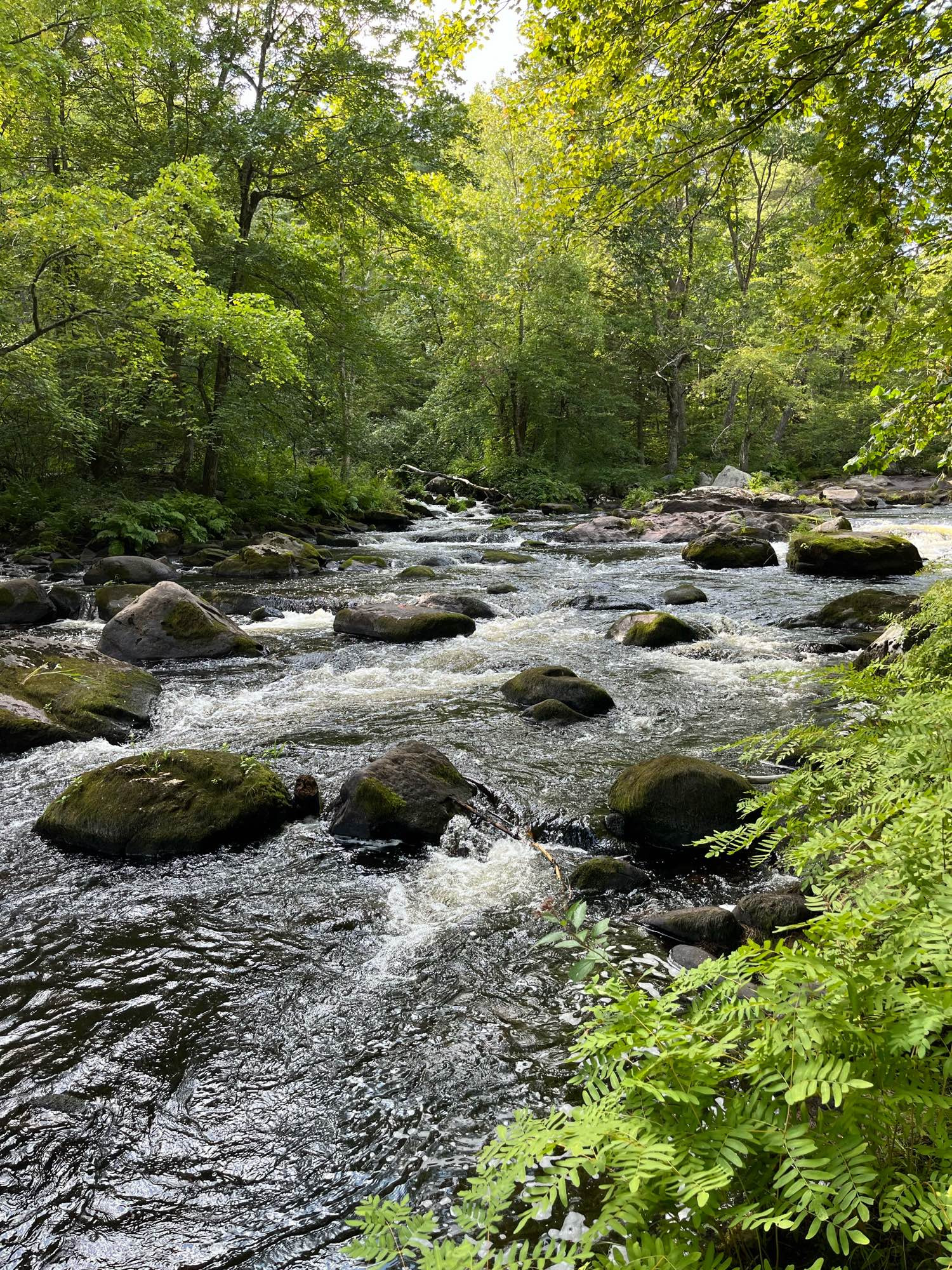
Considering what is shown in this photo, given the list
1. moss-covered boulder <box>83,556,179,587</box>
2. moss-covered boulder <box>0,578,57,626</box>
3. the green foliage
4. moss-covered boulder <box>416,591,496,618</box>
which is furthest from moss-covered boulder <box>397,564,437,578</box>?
the green foliage

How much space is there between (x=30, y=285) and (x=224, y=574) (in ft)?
19.7

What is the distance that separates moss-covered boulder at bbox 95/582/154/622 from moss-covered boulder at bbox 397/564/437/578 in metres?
5.12

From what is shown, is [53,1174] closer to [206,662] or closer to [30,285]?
[206,662]

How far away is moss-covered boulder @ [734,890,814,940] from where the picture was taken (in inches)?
146

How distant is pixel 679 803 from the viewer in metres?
4.77

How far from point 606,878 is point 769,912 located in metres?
0.95

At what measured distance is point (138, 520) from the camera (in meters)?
16.4

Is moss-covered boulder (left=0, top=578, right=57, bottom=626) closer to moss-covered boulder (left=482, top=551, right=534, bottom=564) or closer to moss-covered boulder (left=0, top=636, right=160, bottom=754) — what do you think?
moss-covered boulder (left=0, top=636, right=160, bottom=754)

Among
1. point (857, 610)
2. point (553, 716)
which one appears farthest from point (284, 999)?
point (857, 610)

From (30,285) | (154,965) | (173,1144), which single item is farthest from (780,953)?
(30,285)

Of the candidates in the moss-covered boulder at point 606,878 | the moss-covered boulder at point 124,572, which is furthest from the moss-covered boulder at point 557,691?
the moss-covered boulder at point 124,572

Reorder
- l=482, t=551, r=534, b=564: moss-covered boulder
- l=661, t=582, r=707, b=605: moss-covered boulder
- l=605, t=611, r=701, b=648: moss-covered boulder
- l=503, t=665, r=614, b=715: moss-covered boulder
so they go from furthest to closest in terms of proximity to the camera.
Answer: l=482, t=551, r=534, b=564: moss-covered boulder, l=661, t=582, r=707, b=605: moss-covered boulder, l=605, t=611, r=701, b=648: moss-covered boulder, l=503, t=665, r=614, b=715: moss-covered boulder

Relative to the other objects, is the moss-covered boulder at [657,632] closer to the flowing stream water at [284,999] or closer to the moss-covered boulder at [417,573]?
the flowing stream water at [284,999]

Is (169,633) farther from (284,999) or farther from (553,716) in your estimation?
(284,999)
